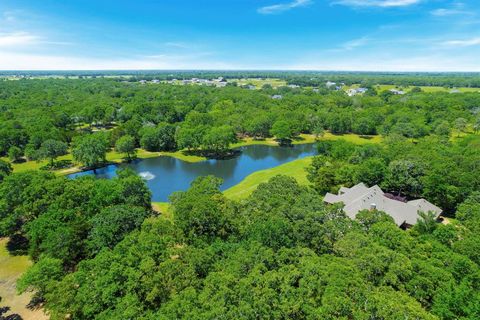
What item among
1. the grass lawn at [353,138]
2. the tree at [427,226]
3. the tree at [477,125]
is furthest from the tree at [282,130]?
the tree at [427,226]

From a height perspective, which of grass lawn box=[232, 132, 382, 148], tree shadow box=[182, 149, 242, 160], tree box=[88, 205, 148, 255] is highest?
tree box=[88, 205, 148, 255]

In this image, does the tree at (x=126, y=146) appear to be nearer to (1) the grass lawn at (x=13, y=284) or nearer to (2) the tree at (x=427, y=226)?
(1) the grass lawn at (x=13, y=284)

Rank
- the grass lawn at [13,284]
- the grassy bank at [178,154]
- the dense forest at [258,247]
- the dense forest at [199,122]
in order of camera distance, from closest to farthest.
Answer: the dense forest at [258,247] < the grass lawn at [13,284] < the grassy bank at [178,154] < the dense forest at [199,122]

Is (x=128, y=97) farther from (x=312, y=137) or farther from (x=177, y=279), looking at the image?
(x=177, y=279)

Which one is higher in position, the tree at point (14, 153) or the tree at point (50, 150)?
the tree at point (50, 150)

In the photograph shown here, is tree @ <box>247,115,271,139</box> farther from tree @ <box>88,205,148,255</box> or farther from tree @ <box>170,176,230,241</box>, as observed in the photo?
tree @ <box>88,205,148,255</box>

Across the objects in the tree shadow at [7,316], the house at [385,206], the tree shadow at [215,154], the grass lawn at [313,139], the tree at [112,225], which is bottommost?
the tree shadow at [215,154]

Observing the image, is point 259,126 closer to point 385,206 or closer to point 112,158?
point 112,158

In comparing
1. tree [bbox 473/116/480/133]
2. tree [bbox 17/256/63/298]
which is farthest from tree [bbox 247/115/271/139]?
tree [bbox 17/256/63/298]
